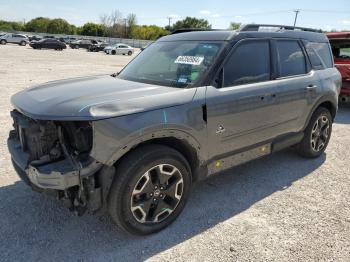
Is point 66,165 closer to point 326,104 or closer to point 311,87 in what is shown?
point 311,87

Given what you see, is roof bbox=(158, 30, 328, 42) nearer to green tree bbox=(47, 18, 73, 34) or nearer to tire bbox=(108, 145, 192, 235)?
tire bbox=(108, 145, 192, 235)

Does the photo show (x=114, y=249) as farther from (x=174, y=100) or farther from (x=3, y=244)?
(x=174, y=100)

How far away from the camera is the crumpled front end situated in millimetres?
2688

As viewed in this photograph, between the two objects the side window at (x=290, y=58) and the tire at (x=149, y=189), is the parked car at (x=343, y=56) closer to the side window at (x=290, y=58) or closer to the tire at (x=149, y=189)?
the side window at (x=290, y=58)

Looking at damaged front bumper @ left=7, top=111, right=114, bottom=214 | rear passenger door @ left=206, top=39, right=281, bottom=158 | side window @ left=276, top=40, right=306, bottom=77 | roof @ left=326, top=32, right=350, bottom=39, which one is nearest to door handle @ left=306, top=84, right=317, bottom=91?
side window @ left=276, top=40, right=306, bottom=77

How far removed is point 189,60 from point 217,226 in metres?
1.78

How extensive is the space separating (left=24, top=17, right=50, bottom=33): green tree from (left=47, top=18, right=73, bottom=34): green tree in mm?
2001

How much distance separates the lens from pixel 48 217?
342 cm

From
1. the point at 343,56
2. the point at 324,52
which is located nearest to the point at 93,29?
the point at 343,56

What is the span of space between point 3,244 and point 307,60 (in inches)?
173

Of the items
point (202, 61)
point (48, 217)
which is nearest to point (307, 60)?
point (202, 61)

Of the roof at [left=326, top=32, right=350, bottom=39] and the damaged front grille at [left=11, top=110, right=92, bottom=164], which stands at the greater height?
the roof at [left=326, top=32, right=350, bottom=39]

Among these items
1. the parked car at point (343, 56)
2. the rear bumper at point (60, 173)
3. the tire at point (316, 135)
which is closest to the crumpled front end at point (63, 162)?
the rear bumper at point (60, 173)

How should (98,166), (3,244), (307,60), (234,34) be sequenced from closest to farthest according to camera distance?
(98,166) < (3,244) < (234,34) < (307,60)
